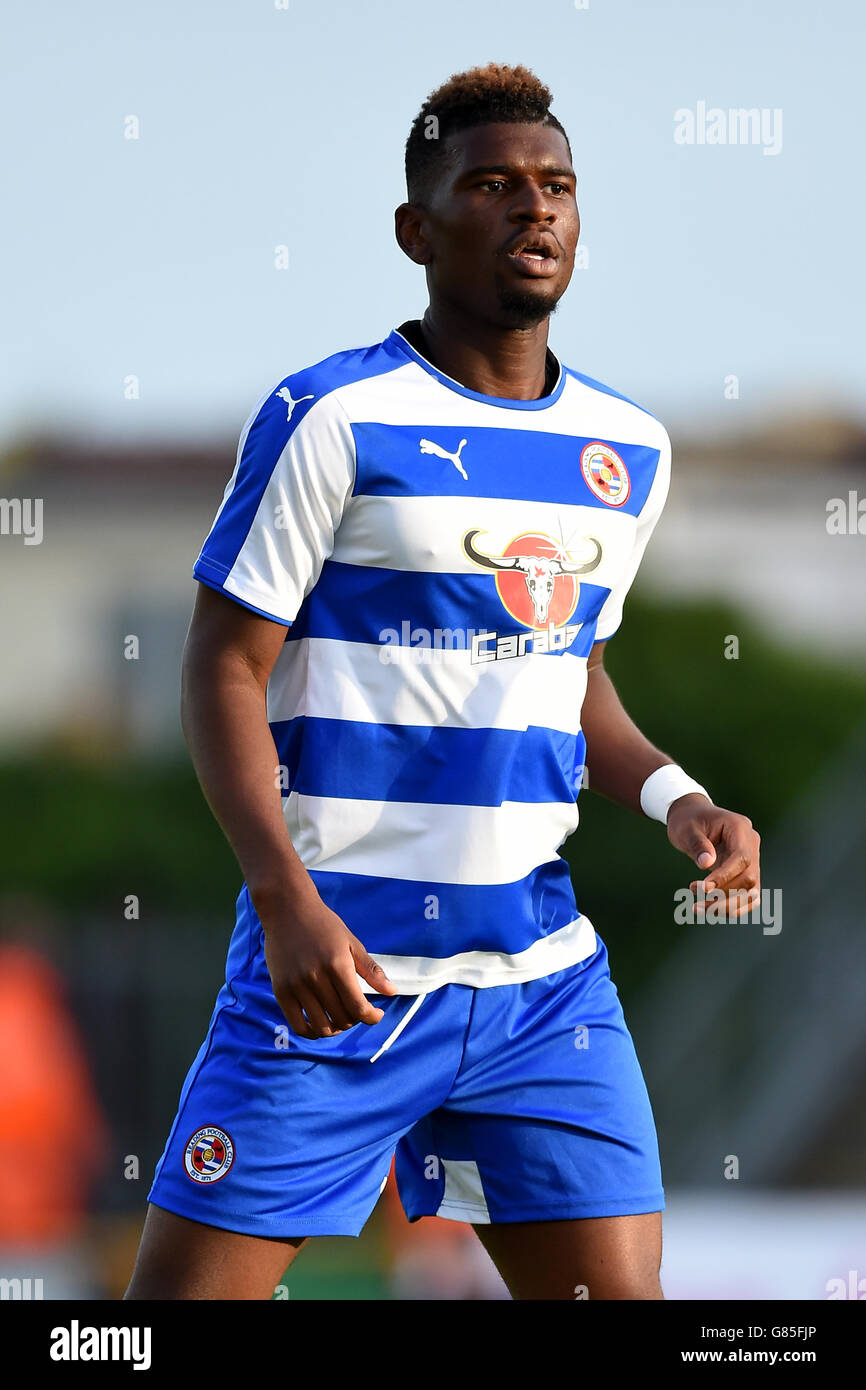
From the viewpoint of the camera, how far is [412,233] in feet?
9.21

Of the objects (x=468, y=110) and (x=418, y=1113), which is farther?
(x=468, y=110)

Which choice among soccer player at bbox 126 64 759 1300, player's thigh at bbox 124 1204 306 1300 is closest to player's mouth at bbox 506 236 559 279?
soccer player at bbox 126 64 759 1300

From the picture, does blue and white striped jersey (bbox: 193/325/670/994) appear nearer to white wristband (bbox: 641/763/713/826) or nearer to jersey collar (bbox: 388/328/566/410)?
jersey collar (bbox: 388/328/566/410)

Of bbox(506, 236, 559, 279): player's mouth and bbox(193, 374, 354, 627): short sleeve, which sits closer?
bbox(193, 374, 354, 627): short sleeve

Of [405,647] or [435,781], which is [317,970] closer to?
[435,781]

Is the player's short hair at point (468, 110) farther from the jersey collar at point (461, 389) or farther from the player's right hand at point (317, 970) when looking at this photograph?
the player's right hand at point (317, 970)

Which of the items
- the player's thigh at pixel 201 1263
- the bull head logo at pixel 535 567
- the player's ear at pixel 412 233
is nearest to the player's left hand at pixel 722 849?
the bull head logo at pixel 535 567

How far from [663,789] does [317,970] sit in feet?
2.66

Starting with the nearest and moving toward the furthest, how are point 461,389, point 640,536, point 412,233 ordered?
point 461,389
point 412,233
point 640,536

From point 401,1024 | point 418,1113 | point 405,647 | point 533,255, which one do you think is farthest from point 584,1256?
point 533,255

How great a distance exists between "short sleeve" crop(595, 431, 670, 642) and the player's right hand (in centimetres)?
81

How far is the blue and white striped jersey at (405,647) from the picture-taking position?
2.54m

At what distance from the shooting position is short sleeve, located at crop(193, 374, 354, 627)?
8.21 feet

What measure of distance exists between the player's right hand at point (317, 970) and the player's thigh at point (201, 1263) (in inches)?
14.2
